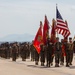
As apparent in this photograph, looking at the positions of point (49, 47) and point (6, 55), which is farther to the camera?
point (6, 55)

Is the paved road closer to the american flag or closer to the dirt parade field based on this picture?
the dirt parade field

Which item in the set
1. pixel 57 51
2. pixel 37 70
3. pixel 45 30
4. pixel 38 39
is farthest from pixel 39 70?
pixel 38 39

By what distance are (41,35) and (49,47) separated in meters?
2.96

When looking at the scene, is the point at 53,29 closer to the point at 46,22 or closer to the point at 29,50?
the point at 46,22

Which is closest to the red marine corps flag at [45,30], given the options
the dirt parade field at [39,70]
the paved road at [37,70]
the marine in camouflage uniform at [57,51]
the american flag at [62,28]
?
the american flag at [62,28]

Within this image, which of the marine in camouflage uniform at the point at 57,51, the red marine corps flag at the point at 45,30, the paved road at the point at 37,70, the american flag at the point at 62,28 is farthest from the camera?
the red marine corps flag at the point at 45,30

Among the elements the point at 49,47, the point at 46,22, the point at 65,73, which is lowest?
the point at 65,73

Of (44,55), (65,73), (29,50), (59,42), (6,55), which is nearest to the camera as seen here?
(65,73)

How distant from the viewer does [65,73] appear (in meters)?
20.4

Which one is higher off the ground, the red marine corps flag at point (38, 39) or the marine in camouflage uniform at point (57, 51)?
the red marine corps flag at point (38, 39)

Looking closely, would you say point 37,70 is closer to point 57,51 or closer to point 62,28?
point 57,51

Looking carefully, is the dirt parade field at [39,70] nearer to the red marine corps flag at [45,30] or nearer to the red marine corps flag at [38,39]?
the red marine corps flag at [45,30]

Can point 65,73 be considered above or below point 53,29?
below

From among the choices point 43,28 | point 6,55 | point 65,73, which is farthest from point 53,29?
point 6,55
